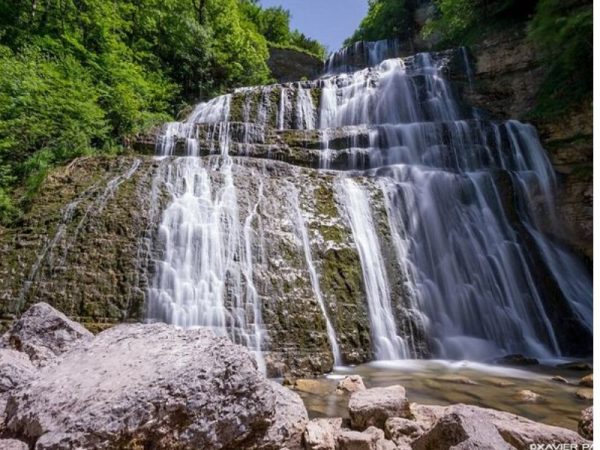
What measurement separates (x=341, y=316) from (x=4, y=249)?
214 inches

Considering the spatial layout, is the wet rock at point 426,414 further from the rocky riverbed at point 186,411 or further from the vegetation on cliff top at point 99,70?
the vegetation on cliff top at point 99,70

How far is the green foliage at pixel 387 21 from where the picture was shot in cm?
2339

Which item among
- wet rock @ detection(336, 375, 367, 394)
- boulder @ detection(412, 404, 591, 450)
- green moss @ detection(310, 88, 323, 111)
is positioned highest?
green moss @ detection(310, 88, 323, 111)

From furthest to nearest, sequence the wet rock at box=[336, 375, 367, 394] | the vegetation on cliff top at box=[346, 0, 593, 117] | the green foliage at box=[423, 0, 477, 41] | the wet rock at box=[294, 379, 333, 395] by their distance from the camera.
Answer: the green foliage at box=[423, 0, 477, 41]
the vegetation on cliff top at box=[346, 0, 593, 117]
the wet rock at box=[294, 379, 333, 395]
the wet rock at box=[336, 375, 367, 394]

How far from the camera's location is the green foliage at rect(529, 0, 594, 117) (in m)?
9.18

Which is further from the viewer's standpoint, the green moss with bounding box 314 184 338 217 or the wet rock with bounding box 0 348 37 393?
the green moss with bounding box 314 184 338 217

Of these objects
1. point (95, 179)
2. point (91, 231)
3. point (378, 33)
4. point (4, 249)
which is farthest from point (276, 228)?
point (378, 33)

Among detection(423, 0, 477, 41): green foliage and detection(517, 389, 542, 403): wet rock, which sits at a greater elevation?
detection(423, 0, 477, 41): green foliage

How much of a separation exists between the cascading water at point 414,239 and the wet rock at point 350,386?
1.21 meters

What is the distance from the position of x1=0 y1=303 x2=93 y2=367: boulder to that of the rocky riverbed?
2.16 ft

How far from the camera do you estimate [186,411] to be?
205 cm

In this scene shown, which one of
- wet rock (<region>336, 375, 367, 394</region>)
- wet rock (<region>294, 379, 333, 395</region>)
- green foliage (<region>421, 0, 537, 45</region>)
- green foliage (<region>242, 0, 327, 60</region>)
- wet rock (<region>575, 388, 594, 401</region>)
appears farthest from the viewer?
green foliage (<region>242, 0, 327, 60</region>)

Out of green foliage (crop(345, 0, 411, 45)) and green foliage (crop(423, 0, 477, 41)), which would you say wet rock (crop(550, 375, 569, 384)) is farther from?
green foliage (crop(345, 0, 411, 45))

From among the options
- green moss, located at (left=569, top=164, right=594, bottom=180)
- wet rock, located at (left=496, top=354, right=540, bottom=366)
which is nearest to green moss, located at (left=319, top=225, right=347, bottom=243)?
wet rock, located at (left=496, top=354, right=540, bottom=366)
